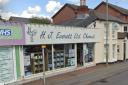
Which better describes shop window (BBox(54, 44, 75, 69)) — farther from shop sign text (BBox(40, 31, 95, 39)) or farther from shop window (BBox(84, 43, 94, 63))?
shop window (BBox(84, 43, 94, 63))

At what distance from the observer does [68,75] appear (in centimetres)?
2177

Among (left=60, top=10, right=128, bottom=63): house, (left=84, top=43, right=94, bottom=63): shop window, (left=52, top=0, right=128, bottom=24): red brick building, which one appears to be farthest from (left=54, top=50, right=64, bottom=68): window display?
(left=52, top=0, right=128, bottom=24): red brick building

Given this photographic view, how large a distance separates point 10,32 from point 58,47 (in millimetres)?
6681

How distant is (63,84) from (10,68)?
3717 millimetres

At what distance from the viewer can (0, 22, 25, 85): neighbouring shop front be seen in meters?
16.6

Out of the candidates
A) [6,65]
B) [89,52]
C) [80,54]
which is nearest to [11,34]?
[6,65]

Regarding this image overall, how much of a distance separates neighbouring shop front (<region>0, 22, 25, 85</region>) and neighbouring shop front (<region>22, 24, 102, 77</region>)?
0.91 m

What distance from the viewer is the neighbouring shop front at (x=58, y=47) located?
1927 centimetres

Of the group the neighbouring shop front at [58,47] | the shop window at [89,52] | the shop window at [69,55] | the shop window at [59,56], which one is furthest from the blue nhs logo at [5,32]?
the shop window at [89,52]

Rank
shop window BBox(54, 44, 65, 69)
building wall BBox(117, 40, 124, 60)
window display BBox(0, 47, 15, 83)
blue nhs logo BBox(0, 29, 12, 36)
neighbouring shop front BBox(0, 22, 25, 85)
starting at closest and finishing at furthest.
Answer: blue nhs logo BBox(0, 29, 12, 36) < neighbouring shop front BBox(0, 22, 25, 85) < window display BBox(0, 47, 15, 83) < shop window BBox(54, 44, 65, 69) < building wall BBox(117, 40, 124, 60)

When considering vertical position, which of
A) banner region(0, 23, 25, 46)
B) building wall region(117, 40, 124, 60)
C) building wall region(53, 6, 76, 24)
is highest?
building wall region(53, 6, 76, 24)

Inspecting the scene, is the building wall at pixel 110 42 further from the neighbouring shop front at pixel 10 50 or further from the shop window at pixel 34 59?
the neighbouring shop front at pixel 10 50

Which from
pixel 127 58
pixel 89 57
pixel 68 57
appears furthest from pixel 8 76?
pixel 127 58

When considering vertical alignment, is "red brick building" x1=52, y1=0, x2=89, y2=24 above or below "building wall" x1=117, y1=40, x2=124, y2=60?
above
